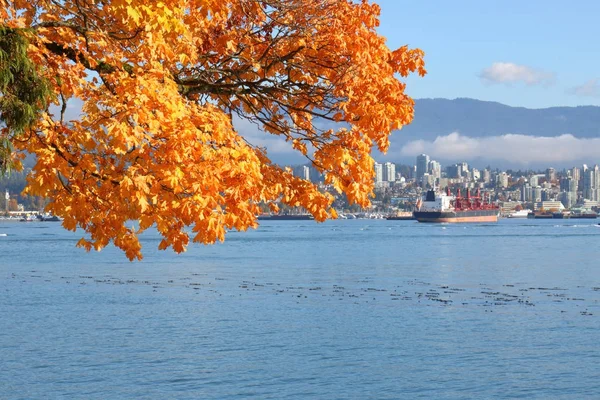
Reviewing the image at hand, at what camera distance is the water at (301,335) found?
2544 cm

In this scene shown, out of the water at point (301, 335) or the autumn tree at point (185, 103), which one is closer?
the autumn tree at point (185, 103)

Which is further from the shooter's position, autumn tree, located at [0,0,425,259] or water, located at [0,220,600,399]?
water, located at [0,220,600,399]

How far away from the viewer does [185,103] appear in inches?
425

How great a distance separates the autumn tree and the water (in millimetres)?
12441

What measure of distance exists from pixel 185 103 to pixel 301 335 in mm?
24668

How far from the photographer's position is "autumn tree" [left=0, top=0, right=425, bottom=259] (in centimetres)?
1029

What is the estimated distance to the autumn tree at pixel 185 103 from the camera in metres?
10.3

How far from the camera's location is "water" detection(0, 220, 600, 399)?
25.4 m

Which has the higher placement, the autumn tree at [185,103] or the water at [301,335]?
the autumn tree at [185,103]

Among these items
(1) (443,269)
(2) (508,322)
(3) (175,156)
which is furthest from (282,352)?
(1) (443,269)

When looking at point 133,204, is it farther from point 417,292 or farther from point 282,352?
point 417,292

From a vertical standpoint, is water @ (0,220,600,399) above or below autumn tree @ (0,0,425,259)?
below

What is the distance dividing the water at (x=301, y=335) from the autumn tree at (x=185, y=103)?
12441mm

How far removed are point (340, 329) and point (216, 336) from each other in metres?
4.91
